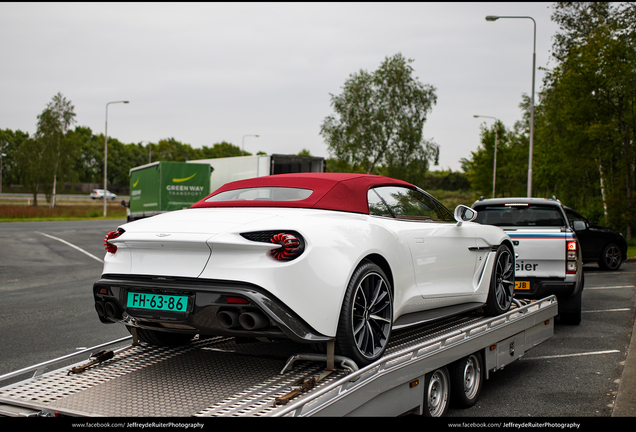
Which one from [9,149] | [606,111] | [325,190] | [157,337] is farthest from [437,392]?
[9,149]

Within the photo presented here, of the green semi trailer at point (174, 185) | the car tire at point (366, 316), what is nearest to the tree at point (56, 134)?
the green semi trailer at point (174, 185)

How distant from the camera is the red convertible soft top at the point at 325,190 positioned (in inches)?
148

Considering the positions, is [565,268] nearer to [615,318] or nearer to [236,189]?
[615,318]

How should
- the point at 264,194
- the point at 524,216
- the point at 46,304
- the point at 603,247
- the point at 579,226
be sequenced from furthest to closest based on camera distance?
the point at 603,247 → the point at 46,304 → the point at 579,226 → the point at 524,216 → the point at 264,194

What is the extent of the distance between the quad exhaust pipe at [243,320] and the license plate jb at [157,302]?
0.24 meters

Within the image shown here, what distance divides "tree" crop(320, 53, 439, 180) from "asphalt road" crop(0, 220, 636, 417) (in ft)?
108

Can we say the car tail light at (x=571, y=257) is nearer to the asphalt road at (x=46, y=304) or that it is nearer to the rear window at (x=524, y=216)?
the rear window at (x=524, y=216)

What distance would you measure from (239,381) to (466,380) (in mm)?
2067

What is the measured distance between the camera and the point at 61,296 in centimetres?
975

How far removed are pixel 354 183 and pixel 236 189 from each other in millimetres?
962

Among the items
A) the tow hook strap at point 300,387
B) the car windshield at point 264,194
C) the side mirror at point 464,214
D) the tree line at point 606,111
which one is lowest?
the tow hook strap at point 300,387

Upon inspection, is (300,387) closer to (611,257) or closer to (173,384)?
(173,384)

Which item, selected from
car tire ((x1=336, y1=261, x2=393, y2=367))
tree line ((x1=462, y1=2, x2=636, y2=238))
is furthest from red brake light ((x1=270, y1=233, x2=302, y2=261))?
tree line ((x1=462, y1=2, x2=636, y2=238))

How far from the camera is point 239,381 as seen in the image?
10.8ft
